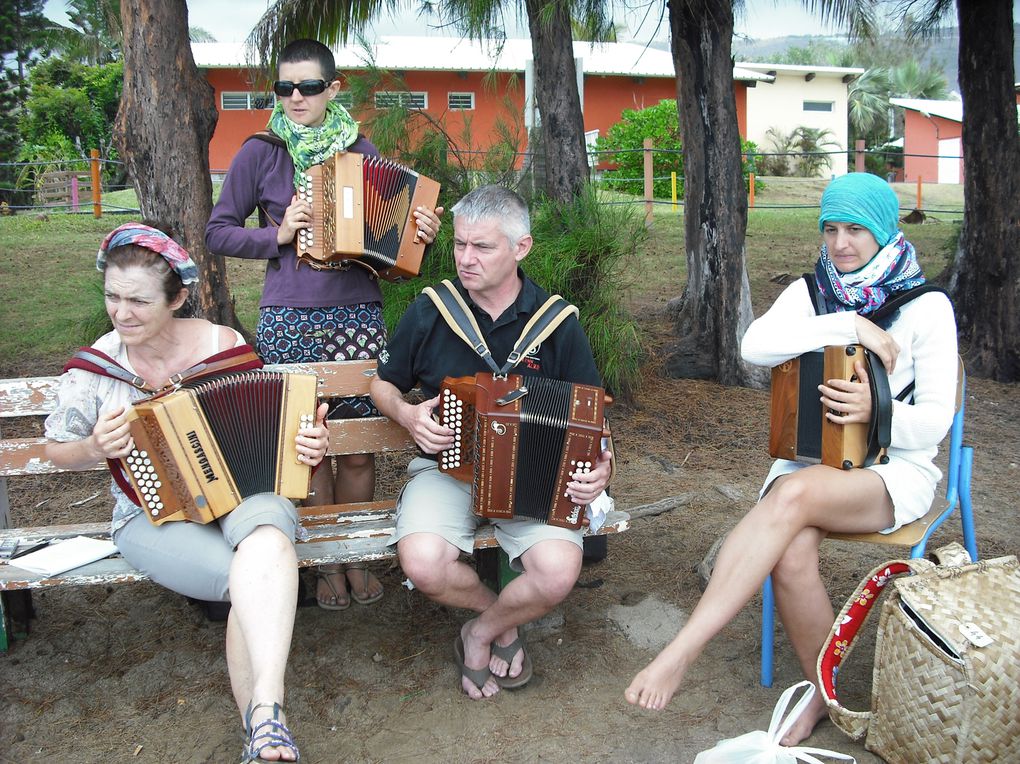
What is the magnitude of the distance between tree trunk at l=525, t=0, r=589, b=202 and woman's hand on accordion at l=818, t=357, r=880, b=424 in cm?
389

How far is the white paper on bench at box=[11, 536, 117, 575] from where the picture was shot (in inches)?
124

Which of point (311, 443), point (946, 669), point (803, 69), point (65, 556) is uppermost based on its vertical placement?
point (803, 69)

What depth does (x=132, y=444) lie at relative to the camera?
285 cm

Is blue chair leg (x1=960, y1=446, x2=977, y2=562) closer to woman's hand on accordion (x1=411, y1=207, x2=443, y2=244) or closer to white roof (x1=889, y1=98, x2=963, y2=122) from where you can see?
woman's hand on accordion (x1=411, y1=207, x2=443, y2=244)

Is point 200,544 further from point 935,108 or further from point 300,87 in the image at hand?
point 935,108

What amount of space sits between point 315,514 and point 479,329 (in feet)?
3.19

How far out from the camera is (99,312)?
6.44 meters

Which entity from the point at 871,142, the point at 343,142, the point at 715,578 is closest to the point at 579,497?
the point at 715,578

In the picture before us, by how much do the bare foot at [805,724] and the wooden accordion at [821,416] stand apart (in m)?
0.73

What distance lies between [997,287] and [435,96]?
17748 millimetres

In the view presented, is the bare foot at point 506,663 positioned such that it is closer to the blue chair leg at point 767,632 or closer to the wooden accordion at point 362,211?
the blue chair leg at point 767,632

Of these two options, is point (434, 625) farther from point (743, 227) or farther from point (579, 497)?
point (743, 227)

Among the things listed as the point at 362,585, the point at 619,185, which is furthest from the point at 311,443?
the point at 619,185

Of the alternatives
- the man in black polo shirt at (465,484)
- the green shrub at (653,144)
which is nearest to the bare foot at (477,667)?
the man in black polo shirt at (465,484)
